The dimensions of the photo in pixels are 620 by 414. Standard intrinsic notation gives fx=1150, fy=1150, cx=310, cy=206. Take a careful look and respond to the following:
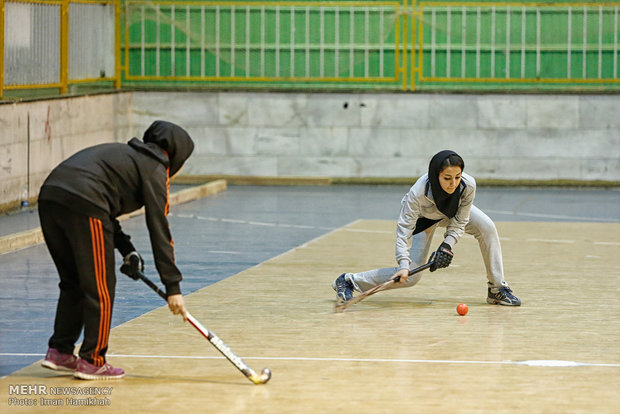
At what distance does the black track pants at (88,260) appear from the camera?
6332mm

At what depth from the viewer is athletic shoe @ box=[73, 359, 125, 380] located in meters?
6.45

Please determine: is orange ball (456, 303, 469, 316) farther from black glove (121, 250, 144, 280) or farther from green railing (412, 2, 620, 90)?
green railing (412, 2, 620, 90)

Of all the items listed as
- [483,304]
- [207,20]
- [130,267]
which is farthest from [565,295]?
[207,20]

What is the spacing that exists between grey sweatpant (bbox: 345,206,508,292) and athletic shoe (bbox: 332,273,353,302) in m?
0.04

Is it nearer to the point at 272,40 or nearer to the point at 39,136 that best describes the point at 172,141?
the point at 39,136

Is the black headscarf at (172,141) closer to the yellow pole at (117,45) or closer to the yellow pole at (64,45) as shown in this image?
the yellow pole at (64,45)

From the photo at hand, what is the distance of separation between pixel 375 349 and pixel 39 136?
9469 mm

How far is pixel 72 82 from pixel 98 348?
12.0m

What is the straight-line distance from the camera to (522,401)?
611 cm

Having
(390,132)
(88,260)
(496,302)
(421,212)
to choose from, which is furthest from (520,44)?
(88,260)

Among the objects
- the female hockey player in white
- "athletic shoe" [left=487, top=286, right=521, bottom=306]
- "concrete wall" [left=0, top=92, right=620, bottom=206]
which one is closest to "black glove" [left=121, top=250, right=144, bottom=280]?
the female hockey player in white

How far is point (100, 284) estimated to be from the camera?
6391 mm

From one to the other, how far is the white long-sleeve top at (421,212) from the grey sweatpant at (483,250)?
0.64 feet

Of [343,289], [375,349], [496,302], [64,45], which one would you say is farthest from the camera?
[64,45]
